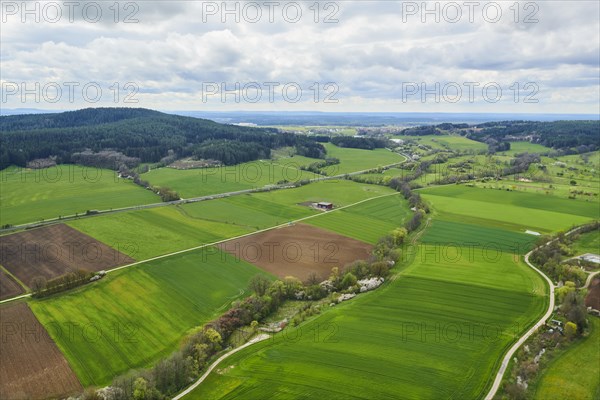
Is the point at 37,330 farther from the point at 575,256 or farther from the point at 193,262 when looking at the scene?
the point at 575,256

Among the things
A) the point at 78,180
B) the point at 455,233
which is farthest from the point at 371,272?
the point at 78,180

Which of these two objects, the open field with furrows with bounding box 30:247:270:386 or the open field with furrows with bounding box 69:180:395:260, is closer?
the open field with furrows with bounding box 30:247:270:386

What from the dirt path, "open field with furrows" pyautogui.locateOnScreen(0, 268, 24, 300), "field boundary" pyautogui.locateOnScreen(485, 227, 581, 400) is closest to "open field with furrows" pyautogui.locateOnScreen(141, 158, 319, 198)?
"open field with furrows" pyautogui.locateOnScreen(0, 268, 24, 300)

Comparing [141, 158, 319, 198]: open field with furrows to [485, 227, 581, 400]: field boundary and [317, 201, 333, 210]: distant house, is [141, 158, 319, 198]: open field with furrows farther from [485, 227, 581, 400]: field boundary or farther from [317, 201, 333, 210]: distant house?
[485, 227, 581, 400]: field boundary

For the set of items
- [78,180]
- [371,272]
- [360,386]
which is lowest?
[360,386]

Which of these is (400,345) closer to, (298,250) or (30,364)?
(298,250)

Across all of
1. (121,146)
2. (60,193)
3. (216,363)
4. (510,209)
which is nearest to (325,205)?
(510,209)
